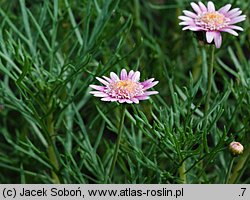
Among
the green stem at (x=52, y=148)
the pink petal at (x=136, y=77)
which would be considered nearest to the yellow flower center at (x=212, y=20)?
the pink petal at (x=136, y=77)

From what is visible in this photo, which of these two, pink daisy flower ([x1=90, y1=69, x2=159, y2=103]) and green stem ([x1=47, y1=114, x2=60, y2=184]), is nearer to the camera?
pink daisy flower ([x1=90, y1=69, x2=159, y2=103])

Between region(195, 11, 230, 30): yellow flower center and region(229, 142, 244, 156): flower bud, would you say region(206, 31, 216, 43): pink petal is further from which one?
region(229, 142, 244, 156): flower bud

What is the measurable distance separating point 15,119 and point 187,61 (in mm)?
504

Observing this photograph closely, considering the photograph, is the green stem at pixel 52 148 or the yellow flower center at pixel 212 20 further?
the green stem at pixel 52 148

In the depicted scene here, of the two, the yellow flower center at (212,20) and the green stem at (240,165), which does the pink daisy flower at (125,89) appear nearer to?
the yellow flower center at (212,20)

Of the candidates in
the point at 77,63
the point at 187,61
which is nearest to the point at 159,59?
the point at 187,61

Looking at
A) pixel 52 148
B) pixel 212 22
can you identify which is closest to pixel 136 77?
pixel 212 22

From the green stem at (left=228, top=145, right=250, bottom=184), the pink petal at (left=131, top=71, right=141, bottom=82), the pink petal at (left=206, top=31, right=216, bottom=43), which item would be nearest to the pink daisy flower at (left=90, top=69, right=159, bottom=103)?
the pink petal at (left=131, top=71, right=141, bottom=82)

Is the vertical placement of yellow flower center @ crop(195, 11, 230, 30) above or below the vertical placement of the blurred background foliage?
above

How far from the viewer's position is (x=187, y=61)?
62.8 inches

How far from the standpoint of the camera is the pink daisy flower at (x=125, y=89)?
0.90 m

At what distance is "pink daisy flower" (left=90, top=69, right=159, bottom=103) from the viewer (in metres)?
0.90
